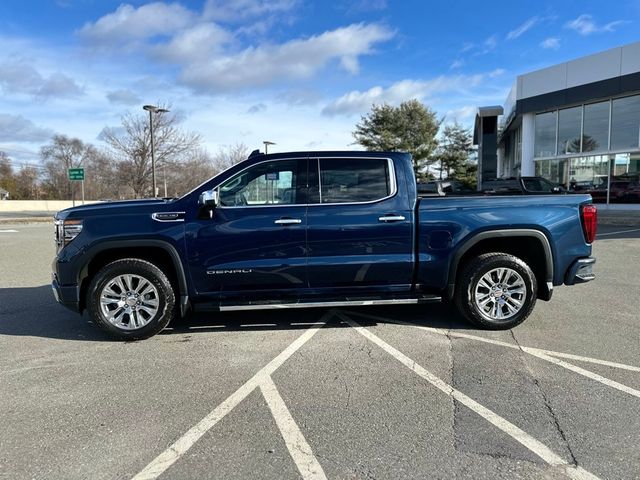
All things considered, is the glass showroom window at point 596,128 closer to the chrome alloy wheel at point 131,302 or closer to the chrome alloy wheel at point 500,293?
the chrome alloy wheel at point 500,293

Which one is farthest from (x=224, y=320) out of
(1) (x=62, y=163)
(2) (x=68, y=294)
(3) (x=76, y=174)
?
(1) (x=62, y=163)

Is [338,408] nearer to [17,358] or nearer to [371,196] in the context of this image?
[371,196]

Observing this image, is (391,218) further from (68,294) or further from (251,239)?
(68,294)

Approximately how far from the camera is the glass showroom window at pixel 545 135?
2250cm

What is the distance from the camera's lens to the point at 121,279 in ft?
16.4

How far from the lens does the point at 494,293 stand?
17.4 feet

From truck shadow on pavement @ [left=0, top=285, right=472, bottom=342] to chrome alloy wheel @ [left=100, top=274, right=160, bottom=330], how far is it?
1.14 ft

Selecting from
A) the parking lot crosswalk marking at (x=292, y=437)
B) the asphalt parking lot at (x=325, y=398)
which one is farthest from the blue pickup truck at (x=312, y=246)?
the parking lot crosswalk marking at (x=292, y=437)

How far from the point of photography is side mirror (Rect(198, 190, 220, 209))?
191 inches

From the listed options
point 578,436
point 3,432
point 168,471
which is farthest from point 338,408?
point 3,432

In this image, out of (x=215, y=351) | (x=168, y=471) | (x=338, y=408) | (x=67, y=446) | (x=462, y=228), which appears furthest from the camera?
(x=462, y=228)

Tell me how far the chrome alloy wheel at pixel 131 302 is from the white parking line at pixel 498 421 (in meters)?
2.41

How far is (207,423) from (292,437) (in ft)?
2.07

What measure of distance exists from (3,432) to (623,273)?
899 cm
